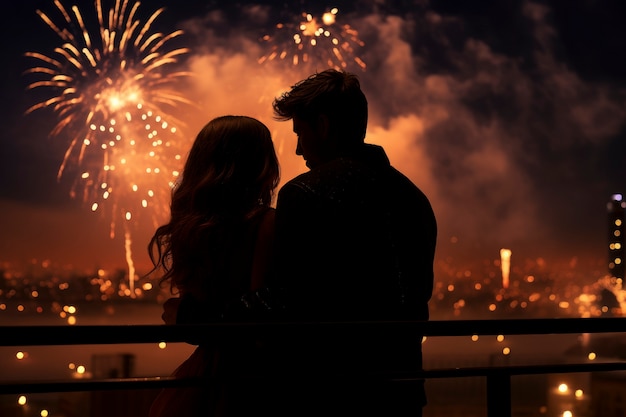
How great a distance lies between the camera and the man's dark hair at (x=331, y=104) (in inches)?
83.5

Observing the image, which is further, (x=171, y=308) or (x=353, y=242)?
(x=171, y=308)

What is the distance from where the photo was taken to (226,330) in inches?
72.4

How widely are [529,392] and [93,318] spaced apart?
6613cm

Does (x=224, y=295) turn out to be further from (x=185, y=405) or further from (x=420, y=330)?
(x=420, y=330)

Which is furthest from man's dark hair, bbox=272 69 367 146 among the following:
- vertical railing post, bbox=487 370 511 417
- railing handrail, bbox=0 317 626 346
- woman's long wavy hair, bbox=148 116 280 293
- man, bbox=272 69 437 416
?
vertical railing post, bbox=487 370 511 417

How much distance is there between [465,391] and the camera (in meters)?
105

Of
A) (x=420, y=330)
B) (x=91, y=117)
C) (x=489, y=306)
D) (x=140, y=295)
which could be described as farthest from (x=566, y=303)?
(x=420, y=330)

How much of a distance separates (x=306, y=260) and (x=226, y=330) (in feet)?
0.85

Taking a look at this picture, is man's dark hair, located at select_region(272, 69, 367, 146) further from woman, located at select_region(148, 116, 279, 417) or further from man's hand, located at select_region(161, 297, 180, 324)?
man's hand, located at select_region(161, 297, 180, 324)

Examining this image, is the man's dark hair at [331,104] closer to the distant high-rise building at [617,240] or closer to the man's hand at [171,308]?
the man's hand at [171,308]

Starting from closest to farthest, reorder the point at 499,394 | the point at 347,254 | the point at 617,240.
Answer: the point at 347,254 → the point at 499,394 → the point at 617,240

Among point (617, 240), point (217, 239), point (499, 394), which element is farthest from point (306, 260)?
point (617, 240)

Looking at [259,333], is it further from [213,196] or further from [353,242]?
[213,196]

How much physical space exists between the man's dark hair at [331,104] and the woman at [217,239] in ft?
0.63
